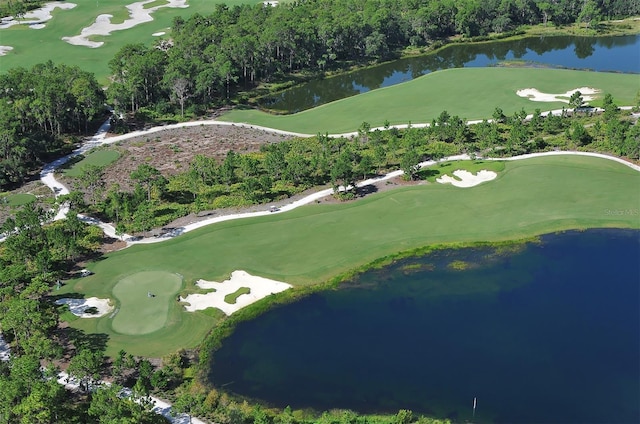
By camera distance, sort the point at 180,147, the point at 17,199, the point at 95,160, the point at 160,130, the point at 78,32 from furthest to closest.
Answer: the point at 78,32, the point at 160,130, the point at 180,147, the point at 95,160, the point at 17,199

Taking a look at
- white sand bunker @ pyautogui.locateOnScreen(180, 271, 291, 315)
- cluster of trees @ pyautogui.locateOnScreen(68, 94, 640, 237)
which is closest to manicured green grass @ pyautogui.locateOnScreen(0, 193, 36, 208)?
cluster of trees @ pyautogui.locateOnScreen(68, 94, 640, 237)

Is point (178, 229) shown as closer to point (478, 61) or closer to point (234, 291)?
point (234, 291)

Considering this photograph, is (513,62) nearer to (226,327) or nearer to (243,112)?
(243,112)

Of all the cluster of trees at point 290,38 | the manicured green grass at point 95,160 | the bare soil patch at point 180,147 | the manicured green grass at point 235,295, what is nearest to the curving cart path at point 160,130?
the bare soil patch at point 180,147

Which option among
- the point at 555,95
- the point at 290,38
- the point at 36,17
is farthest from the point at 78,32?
the point at 555,95

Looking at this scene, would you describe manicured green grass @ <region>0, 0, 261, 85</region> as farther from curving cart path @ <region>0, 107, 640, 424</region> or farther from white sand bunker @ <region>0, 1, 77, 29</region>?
curving cart path @ <region>0, 107, 640, 424</region>

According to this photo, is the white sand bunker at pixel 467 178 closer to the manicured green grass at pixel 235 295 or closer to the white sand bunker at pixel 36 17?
the manicured green grass at pixel 235 295

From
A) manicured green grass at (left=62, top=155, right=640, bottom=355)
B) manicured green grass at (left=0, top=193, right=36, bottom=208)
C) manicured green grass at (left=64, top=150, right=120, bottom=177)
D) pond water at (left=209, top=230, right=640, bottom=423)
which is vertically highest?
manicured green grass at (left=64, top=150, right=120, bottom=177)
